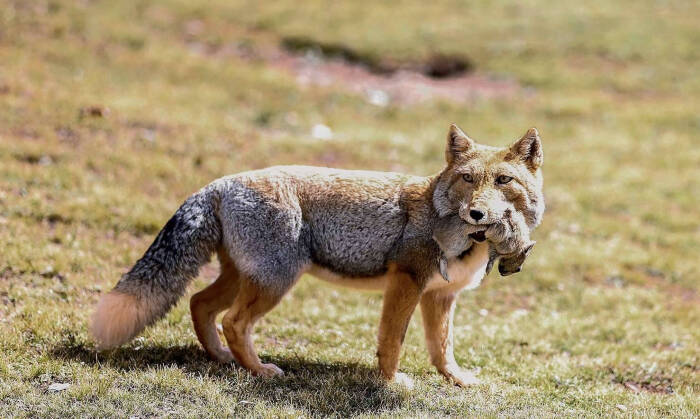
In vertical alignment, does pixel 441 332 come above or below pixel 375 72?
below

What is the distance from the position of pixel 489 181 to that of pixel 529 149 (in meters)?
0.67

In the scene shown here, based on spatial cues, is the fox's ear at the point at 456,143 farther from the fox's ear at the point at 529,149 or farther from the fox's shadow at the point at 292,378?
the fox's shadow at the point at 292,378

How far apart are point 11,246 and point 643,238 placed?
12.0 metres

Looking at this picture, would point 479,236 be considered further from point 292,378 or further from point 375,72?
point 375,72

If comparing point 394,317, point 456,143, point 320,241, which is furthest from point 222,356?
point 456,143

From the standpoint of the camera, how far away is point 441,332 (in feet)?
29.3

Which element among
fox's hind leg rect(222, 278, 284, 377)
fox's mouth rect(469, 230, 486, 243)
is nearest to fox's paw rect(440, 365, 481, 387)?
fox's mouth rect(469, 230, 486, 243)

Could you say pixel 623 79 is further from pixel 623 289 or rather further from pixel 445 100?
pixel 623 289

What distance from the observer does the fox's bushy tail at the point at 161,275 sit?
25.5 ft

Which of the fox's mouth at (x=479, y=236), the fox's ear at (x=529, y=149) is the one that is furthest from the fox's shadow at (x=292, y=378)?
the fox's ear at (x=529, y=149)

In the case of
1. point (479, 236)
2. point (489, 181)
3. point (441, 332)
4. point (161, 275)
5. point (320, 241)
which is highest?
point (489, 181)

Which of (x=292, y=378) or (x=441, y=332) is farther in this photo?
(x=441, y=332)

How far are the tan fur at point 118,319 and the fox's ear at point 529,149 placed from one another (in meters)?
4.11

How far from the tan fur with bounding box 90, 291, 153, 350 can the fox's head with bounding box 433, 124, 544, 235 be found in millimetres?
3214
